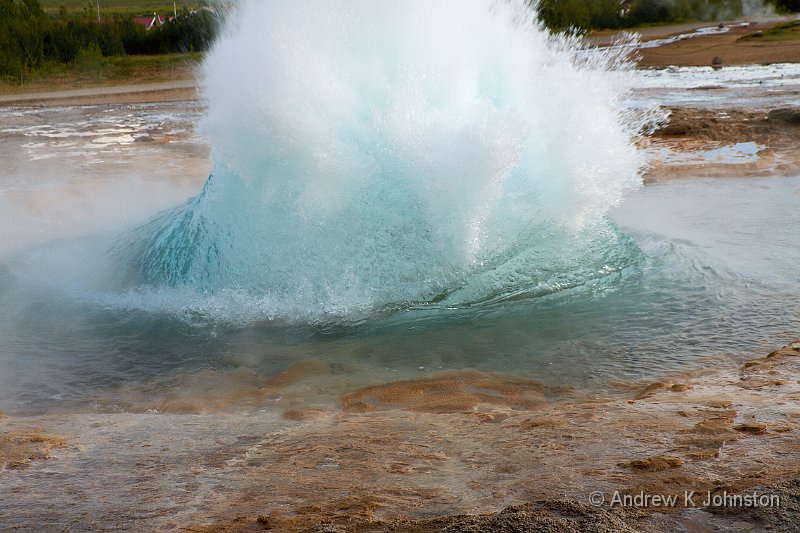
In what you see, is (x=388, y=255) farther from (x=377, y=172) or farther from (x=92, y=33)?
(x=92, y=33)

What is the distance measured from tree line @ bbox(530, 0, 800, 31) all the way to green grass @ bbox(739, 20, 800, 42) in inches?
256

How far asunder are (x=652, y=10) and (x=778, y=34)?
1198cm

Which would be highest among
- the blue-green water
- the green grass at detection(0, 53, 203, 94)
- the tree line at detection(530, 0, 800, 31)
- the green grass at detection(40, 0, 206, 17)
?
the green grass at detection(40, 0, 206, 17)

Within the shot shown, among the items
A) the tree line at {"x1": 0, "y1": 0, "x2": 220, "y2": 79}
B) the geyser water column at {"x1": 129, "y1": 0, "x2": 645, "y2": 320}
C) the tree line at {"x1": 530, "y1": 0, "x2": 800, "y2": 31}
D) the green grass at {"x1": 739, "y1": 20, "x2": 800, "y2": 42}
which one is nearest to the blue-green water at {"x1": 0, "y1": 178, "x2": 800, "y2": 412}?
the geyser water column at {"x1": 129, "y1": 0, "x2": 645, "y2": 320}

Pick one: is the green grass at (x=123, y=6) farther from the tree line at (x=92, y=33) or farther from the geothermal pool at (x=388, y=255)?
the geothermal pool at (x=388, y=255)

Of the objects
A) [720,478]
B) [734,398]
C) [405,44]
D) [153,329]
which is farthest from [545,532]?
[405,44]

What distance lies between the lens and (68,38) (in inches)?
1180

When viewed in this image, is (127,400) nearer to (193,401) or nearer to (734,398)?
(193,401)

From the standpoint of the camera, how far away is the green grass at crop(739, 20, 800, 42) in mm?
29531

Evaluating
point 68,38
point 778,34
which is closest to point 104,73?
point 68,38

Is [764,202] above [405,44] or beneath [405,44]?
beneath

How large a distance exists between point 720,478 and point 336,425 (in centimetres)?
165

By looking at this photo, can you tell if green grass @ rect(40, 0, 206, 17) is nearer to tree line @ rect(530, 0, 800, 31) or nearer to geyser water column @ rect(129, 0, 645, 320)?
tree line @ rect(530, 0, 800, 31)

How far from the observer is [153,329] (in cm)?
541
